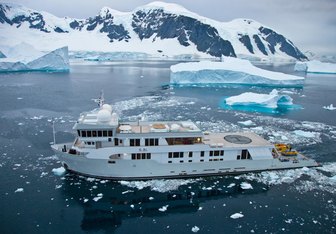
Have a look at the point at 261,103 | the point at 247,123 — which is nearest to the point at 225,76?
the point at 261,103

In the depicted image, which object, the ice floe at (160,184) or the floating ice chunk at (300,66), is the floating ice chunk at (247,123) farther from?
the floating ice chunk at (300,66)

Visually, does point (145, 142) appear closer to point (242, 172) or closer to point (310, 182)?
point (242, 172)

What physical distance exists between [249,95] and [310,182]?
109ft

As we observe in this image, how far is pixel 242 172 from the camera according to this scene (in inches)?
1065

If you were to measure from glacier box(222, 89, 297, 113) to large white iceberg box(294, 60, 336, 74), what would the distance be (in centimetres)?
8212

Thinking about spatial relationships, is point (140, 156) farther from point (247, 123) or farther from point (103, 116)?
point (247, 123)

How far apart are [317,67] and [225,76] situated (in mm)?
73665

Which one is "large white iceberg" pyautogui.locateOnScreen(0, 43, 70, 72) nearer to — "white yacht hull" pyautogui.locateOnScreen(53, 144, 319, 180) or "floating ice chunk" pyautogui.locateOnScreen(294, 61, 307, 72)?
"white yacht hull" pyautogui.locateOnScreen(53, 144, 319, 180)

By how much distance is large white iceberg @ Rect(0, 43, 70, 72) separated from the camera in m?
97.5

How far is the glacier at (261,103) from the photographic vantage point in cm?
5303

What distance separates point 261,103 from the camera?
53.5 metres

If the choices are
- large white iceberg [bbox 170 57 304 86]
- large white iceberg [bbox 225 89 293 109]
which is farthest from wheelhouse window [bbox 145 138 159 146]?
large white iceberg [bbox 170 57 304 86]

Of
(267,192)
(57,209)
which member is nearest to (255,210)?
(267,192)

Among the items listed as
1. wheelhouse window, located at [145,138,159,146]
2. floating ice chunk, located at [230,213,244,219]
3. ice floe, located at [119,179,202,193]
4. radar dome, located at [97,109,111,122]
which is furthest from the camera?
wheelhouse window, located at [145,138,159,146]
